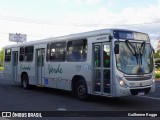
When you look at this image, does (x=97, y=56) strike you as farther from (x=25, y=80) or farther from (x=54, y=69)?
(x=25, y=80)

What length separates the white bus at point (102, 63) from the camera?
37.6ft

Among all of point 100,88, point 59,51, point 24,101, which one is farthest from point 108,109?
point 59,51

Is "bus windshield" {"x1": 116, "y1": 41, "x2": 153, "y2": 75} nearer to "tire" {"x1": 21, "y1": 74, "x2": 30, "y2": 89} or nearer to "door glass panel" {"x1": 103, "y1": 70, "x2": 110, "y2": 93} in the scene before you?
"door glass panel" {"x1": 103, "y1": 70, "x2": 110, "y2": 93}

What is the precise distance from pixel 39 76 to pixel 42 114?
675cm

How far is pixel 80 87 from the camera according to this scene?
1326 cm

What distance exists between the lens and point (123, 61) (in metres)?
11.6

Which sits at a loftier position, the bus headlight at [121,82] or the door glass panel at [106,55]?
the door glass panel at [106,55]

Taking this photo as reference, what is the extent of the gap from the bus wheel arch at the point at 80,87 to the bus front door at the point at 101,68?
713 mm

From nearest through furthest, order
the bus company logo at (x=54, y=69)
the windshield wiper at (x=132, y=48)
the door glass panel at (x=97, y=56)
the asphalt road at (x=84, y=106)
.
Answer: the asphalt road at (x=84, y=106)
the windshield wiper at (x=132, y=48)
the door glass panel at (x=97, y=56)
the bus company logo at (x=54, y=69)

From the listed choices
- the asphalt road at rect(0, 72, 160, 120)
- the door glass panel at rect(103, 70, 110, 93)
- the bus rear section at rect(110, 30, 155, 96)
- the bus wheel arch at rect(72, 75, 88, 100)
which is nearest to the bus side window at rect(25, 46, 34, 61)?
the asphalt road at rect(0, 72, 160, 120)

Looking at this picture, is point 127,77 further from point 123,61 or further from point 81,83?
point 81,83

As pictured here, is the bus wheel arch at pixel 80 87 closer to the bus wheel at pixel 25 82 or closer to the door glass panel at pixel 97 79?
the door glass panel at pixel 97 79

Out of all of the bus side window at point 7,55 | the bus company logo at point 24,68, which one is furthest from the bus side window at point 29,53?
the bus side window at point 7,55

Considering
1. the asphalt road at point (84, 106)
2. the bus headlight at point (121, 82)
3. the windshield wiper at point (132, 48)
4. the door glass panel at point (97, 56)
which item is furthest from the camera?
the door glass panel at point (97, 56)
